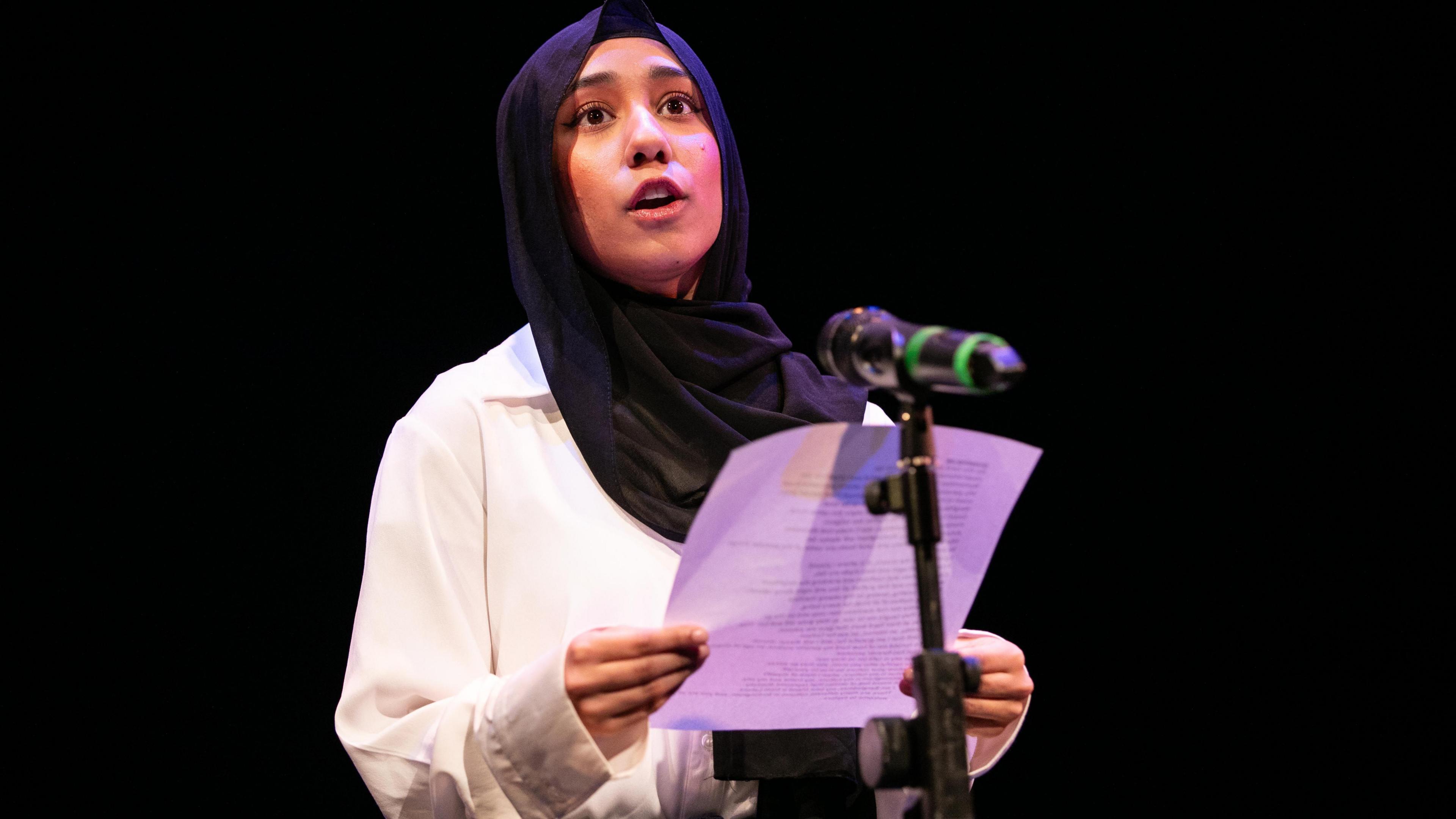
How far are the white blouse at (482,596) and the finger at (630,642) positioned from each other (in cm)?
15

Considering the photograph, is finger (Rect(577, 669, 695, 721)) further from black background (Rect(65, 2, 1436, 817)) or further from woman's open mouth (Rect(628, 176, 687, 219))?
black background (Rect(65, 2, 1436, 817))

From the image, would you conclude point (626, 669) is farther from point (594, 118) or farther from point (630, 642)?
point (594, 118)

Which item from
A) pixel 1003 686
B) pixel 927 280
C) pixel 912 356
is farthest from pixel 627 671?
pixel 927 280

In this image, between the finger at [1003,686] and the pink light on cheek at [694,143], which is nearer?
the finger at [1003,686]

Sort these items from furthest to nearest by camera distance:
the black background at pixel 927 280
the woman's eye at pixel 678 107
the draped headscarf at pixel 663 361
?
the black background at pixel 927 280 < the woman's eye at pixel 678 107 < the draped headscarf at pixel 663 361

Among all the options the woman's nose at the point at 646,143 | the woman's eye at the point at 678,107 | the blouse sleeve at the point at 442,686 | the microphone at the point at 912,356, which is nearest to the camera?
the microphone at the point at 912,356

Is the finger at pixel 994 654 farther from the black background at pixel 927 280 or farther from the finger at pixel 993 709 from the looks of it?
the black background at pixel 927 280

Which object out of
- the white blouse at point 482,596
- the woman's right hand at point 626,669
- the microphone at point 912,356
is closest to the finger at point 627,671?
the woman's right hand at point 626,669

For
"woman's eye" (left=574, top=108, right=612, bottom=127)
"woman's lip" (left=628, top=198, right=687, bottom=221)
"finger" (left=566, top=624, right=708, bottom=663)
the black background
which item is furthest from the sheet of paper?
the black background

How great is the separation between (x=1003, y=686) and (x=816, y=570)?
0.39m

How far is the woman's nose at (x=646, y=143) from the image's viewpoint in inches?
61.4

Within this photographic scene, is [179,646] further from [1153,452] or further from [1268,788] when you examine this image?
[1268,788]

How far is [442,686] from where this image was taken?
1330 mm

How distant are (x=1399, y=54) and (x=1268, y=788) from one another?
1543 millimetres
